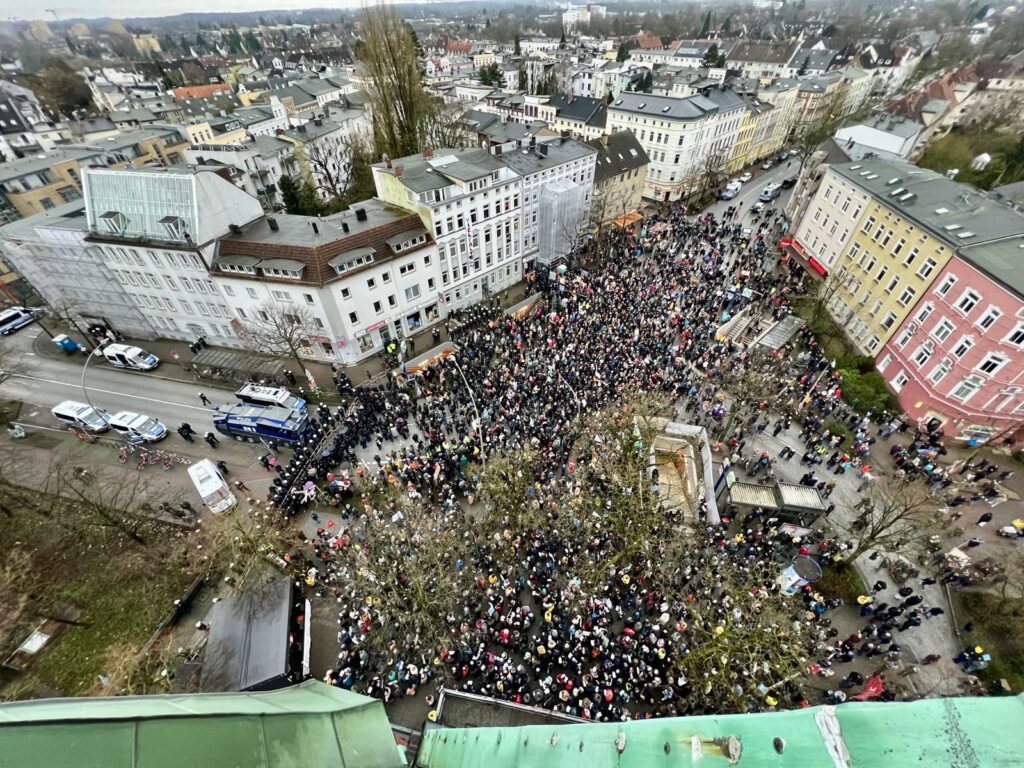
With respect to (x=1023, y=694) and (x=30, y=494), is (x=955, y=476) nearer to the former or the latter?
(x=1023, y=694)

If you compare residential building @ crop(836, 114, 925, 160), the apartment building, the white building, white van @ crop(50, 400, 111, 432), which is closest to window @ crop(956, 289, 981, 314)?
the white building

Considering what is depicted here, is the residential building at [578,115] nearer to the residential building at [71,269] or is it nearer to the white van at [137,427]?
the residential building at [71,269]

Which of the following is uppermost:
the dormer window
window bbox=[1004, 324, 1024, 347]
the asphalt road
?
the dormer window

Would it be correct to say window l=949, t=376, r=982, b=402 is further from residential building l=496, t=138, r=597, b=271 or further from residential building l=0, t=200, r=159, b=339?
residential building l=0, t=200, r=159, b=339

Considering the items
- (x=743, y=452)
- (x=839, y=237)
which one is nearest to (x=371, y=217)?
(x=743, y=452)

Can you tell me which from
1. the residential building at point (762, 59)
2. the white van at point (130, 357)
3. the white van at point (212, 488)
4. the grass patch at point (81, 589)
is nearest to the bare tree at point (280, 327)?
the white van at point (130, 357)
